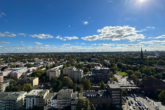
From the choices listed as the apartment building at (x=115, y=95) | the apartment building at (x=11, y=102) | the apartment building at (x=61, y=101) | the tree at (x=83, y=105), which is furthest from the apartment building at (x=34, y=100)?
the apartment building at (x=115, y=95)

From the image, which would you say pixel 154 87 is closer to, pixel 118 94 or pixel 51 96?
pixel 118 94

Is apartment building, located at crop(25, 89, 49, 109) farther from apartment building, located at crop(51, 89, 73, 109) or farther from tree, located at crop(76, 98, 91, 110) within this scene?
tree, located at crop(76, 98, 91, 110)

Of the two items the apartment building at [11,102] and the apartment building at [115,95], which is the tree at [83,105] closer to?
the apartment building at [115,95]

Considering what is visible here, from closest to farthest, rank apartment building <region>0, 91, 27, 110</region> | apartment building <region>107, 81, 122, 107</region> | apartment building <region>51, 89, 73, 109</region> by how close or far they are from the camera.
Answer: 1. apartment building <region>0, 91, 27, 110</region>
2. apartment building <region>51, 89, 73, 109</region>
3. apartment building <region>107, 81, 122, 107</region>

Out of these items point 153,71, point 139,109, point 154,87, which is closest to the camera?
point 139,109

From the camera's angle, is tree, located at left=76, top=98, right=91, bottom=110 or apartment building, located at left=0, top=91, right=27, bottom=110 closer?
tree, located at left=76, top=98, right=91, bottom=110

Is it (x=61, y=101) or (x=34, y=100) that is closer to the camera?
(x=61, y=101)

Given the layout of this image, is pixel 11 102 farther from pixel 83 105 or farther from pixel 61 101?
pixel 83 105

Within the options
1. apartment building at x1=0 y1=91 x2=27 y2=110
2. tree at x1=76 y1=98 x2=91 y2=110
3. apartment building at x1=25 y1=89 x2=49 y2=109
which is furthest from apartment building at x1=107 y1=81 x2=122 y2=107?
apartment building at x1=0 y1=91 x2=27 y2=110

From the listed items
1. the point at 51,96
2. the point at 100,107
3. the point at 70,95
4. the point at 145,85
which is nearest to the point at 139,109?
the point at 100,107

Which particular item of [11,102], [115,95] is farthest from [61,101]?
[115,95]

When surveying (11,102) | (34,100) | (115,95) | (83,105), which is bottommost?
(11,102)
